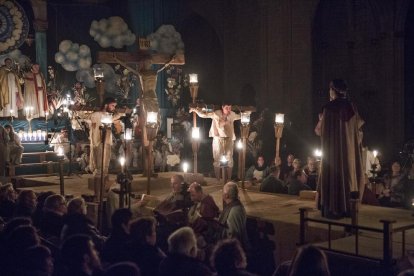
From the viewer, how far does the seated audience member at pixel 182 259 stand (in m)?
5.67

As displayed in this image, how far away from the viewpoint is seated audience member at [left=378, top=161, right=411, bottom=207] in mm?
11883

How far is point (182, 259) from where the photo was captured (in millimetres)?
5762

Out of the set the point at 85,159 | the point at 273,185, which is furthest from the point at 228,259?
the point at 85,159

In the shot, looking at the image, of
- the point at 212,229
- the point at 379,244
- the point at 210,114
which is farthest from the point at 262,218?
the point at 210,114

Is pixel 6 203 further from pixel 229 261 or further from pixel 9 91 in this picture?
pixel 9 91

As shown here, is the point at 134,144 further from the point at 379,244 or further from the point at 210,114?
the point at 379,244

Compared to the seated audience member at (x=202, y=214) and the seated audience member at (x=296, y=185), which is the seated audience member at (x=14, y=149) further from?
the seated audience member at (x=202, y=214)

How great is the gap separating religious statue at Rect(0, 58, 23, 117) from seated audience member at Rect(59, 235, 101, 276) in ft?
51.4

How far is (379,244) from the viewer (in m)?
8.70

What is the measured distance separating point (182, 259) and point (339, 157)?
183 inches

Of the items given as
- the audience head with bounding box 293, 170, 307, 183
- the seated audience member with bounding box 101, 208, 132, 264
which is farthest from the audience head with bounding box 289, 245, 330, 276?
the audience head with bounding box 293, 170, 307, 183

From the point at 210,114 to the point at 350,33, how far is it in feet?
25.2

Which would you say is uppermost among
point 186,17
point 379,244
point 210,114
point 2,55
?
point 186,17

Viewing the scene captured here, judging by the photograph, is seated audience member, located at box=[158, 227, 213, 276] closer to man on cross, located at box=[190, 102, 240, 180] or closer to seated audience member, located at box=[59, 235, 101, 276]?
seated audience member, located at box=[59, 235, 101, 276]
